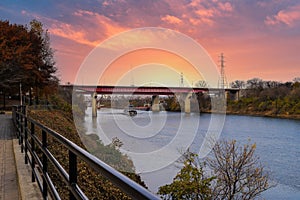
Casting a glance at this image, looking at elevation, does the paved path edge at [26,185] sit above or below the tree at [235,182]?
above

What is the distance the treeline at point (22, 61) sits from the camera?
2283cm

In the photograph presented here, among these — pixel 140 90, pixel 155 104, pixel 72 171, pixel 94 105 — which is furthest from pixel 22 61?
pixel 155 104

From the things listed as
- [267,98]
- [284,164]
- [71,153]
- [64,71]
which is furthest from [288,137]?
[267,98]

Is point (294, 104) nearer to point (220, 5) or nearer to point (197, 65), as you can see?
point (220, 5)

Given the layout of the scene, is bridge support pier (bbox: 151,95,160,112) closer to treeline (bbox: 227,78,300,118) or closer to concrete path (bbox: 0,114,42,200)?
treeline (bbox: 227,78,300,118)

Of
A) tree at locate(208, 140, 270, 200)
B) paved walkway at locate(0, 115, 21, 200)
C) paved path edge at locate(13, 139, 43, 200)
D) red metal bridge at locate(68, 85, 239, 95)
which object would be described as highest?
red metal bridge at locate(68, 85, 239, 95)

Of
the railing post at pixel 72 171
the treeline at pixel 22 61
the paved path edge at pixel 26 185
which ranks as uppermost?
the treeline at pixel 22 61

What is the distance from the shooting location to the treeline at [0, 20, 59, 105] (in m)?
22.8

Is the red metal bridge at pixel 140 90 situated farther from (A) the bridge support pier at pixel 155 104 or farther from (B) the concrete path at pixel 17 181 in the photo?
(B) the concrete path at pixel 17 181

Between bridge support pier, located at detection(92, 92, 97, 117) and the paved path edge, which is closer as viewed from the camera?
the paved path edge

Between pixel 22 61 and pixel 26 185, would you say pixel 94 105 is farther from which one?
pixel 26 185

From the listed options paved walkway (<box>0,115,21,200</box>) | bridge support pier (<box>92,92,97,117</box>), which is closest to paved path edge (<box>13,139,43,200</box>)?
paved walkway (<box>0,115,21,200</box>)

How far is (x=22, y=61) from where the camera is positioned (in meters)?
23.8

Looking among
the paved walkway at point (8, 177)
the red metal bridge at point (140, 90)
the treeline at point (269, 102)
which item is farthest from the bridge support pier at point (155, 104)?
the paved walkway at point (8, 177)
